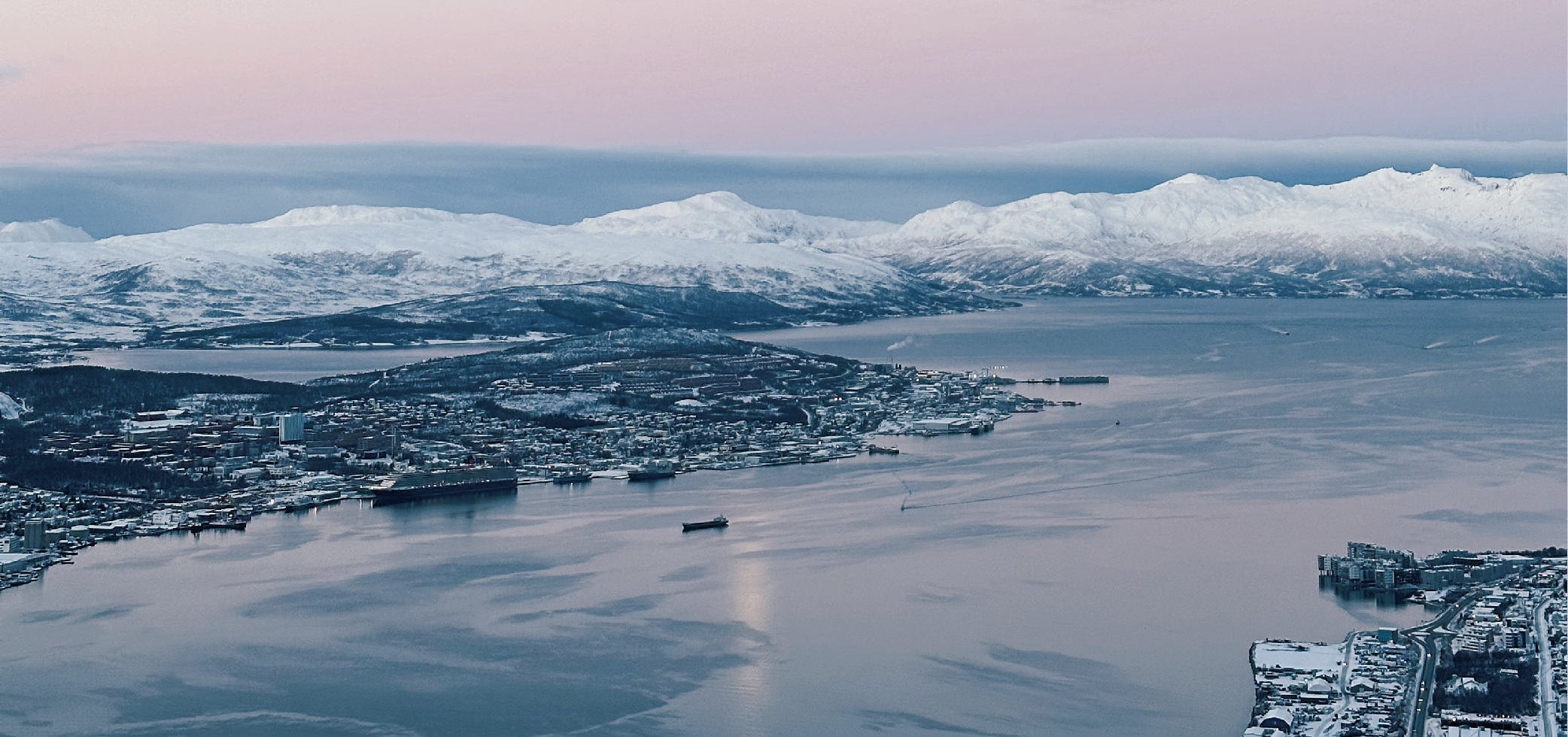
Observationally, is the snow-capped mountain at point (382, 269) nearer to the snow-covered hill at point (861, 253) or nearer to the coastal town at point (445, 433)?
the snow-covered hill at point (861, 253)

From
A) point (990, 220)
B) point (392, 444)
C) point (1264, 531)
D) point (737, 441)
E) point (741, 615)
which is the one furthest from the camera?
point (990, 220)

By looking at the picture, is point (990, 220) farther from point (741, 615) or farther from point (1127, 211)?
point (741, 615)

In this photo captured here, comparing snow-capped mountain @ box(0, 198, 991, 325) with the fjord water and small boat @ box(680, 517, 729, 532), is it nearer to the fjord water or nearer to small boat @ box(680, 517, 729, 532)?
the fjord water

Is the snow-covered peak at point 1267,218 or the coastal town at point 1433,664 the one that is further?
the snow-covered peak at point 1267,218

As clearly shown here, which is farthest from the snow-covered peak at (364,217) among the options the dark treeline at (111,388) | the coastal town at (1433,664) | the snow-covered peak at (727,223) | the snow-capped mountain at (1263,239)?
the coastal town at (1433,664)

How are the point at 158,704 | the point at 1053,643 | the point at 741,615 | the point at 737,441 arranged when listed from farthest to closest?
the point at 737,441, the point at 741,615, the point at 1053,643, the point at 158,704

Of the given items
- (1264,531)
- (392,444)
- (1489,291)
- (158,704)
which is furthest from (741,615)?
(1489,291)
